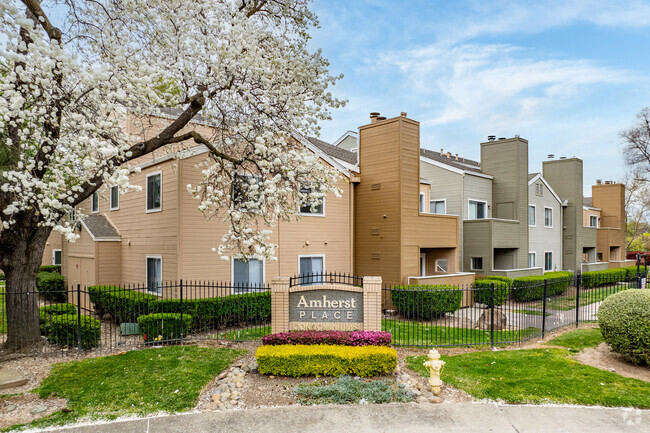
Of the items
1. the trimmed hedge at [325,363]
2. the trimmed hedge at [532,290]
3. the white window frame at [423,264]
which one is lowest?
the trimmed hedge at [532,290]

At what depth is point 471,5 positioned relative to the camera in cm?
1175

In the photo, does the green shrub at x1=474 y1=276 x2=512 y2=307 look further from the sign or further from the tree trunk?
the tree trunk

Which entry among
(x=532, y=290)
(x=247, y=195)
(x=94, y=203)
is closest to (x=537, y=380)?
(x=247, y=195)

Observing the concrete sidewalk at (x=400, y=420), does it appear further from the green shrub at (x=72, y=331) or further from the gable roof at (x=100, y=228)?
the gable roof at (x=100, y=228)

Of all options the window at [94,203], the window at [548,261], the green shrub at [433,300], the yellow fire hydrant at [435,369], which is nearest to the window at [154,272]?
the window at [94,203]

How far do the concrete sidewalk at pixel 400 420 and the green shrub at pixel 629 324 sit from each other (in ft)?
7.74

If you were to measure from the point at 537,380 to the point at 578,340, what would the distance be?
439cm

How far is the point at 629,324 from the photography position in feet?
28.1

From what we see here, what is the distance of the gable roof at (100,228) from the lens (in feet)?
54.0

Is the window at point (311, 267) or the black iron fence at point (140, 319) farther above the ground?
the window at point (311, 267)

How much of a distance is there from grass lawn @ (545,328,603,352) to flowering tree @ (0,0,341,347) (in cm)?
786

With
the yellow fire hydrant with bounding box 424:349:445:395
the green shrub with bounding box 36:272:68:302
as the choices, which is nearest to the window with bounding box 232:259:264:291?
the yellow fire hydrant with bounding box 424:349:445:395

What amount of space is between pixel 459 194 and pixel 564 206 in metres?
12.7

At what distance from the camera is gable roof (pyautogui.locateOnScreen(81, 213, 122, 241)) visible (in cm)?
1647
